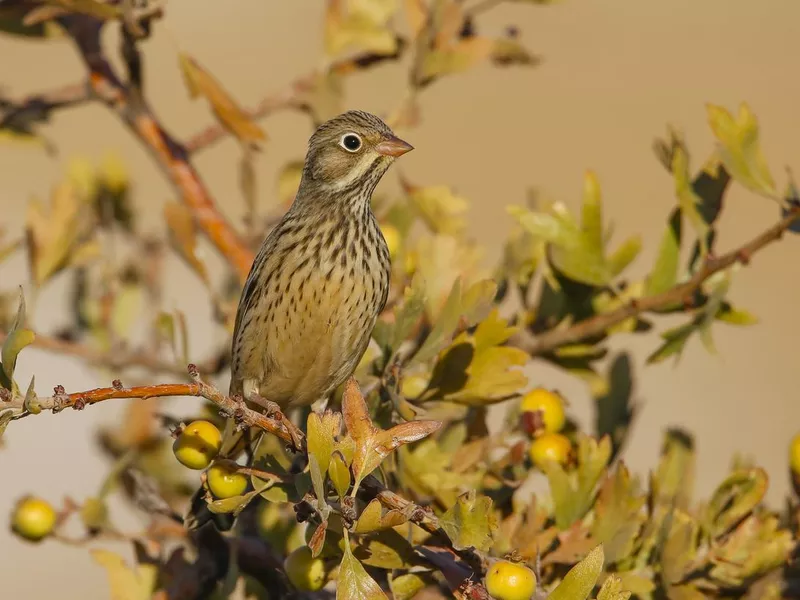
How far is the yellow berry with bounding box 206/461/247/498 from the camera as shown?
8.89 ft

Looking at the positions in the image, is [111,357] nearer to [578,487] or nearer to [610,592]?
[578,487]

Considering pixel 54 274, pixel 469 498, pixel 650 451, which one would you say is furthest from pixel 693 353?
pixel 469 498

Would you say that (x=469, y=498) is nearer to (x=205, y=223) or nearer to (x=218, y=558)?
(x=218, y=558)

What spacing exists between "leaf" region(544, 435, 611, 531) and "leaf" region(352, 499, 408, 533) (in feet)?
2.20

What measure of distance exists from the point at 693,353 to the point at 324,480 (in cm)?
934

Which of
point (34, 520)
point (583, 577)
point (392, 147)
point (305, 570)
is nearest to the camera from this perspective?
point (583, 577)

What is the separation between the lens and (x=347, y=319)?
3812 millimetres

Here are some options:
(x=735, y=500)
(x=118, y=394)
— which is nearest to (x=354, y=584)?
(x=118, y=394)

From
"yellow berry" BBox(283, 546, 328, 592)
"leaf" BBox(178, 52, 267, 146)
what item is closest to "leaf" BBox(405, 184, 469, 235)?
"leaf" BBox(178, 52, 267, 146)

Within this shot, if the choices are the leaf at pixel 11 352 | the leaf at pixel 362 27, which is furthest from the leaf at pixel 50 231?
the leaf at pixel 11 352

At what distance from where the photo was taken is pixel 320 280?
13.0ft

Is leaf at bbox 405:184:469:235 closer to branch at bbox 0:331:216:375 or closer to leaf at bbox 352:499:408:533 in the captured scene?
branch at bbox 0:331:216:375

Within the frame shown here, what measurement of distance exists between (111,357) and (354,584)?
1.96 m

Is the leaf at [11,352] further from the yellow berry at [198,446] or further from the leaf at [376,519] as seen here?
the leaf at [376,519]
